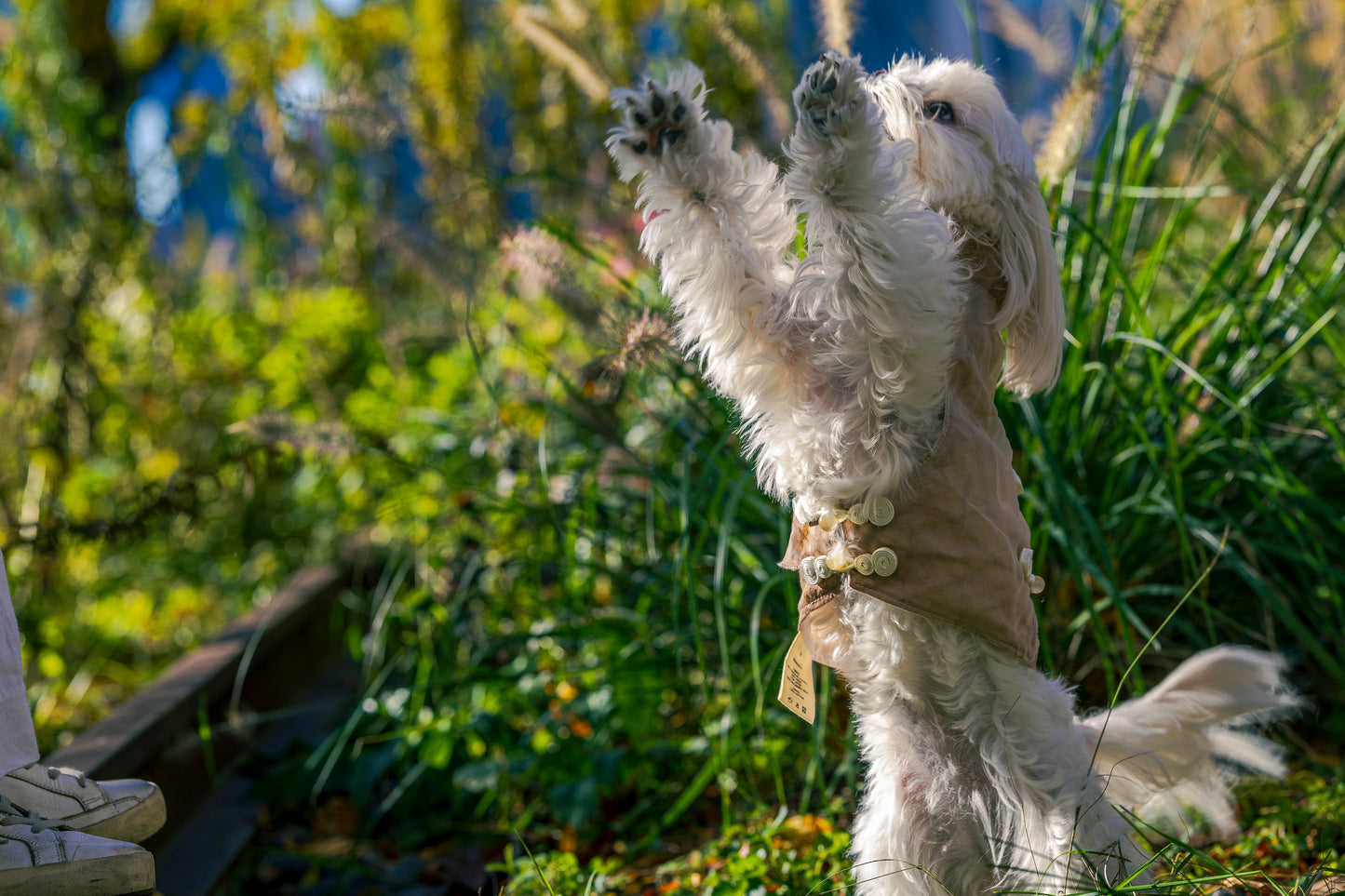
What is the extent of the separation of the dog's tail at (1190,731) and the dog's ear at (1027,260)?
0.61 metres

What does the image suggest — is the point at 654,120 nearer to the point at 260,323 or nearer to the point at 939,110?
the point at 939,110

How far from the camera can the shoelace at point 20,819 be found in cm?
139

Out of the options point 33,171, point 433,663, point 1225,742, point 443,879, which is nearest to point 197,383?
point 33,171

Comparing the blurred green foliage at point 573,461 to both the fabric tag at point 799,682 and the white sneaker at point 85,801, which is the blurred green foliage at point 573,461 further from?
the white sneaker at point 85,801

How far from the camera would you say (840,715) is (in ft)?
7.36

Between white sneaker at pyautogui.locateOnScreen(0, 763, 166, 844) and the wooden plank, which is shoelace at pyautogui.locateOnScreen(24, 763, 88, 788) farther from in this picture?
the wooden plank

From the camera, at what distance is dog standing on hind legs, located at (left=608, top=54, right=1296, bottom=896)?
124 cm

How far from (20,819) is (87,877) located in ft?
0.51

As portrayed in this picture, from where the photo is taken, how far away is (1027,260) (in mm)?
1396

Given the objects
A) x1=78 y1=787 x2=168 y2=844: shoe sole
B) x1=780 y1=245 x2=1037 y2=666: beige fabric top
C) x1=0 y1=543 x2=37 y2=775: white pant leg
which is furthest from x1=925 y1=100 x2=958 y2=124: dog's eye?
x1=78 y1=787 x2=168 y2=844: shoe sole

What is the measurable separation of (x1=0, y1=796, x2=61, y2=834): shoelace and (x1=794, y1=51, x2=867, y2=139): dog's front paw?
143 centimetres

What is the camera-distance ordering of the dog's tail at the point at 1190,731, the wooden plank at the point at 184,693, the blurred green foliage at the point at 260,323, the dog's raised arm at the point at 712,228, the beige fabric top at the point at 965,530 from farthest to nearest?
the blurred green foliage at the point at 260,323, the wooden plank at the point at 184,693, the dog's tail at the point at 1190,731, the beige fabric top at the point at 965,530, the dog's raised arm at the point at 712,228

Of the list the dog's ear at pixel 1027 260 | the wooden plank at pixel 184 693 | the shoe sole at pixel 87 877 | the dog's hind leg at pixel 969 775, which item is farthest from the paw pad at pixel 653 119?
the wooden plank at pixel 184 693

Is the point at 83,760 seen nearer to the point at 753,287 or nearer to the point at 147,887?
the point at 147,887
